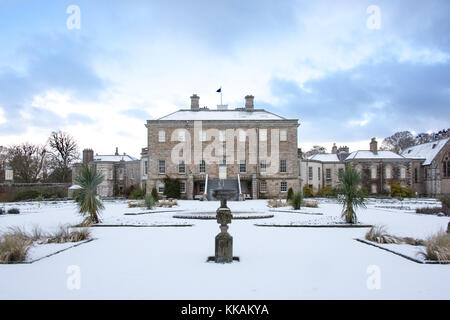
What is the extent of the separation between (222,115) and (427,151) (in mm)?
27495

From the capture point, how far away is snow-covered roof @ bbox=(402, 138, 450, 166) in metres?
44.1

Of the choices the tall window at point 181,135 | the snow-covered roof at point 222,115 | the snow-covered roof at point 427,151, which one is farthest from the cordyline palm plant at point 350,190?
the snow-covered roof at point 427,151

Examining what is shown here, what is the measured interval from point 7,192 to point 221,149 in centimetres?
2275

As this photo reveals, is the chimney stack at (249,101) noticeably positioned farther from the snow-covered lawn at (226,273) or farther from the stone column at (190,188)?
the snow-covered lawn at (226,273)

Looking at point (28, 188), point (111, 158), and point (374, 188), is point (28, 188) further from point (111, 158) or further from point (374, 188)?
point (374, 188)

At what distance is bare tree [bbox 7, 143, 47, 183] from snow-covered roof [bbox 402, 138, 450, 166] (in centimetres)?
5126

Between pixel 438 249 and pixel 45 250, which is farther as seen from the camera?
pixel 45 250

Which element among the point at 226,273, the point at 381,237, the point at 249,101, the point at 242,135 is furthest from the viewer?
the point at 249,101

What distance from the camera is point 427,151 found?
46.3 m

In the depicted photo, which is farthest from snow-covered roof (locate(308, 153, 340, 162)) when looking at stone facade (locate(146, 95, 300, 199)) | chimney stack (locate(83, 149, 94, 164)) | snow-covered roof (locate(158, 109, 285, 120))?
chimney stack (locate(83, 149, 94, 164))

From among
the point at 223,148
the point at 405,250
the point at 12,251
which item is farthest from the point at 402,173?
the point at 12,251

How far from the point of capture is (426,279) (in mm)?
5723

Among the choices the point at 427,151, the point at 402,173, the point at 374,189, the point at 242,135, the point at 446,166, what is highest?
the point at 242,135
